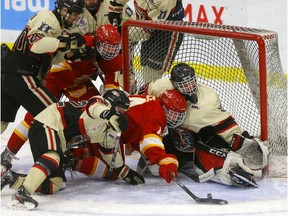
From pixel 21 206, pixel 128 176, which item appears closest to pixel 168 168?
pixel 128 176

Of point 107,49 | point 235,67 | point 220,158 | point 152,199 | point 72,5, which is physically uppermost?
point 72,5

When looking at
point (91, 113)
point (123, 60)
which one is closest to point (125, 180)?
point (91, 113)

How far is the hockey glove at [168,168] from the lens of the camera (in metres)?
3.57

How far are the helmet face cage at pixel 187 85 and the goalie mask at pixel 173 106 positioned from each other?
3 centimetres

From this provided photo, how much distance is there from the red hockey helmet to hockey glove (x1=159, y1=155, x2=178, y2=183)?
690 mm

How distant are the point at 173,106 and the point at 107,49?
20.2 inches

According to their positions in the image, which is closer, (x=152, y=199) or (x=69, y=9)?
(x=152, y=199)

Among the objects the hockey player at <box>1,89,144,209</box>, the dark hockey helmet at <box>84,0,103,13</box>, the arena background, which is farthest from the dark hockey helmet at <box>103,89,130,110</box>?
the arena background

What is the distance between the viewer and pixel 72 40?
393 centimetres

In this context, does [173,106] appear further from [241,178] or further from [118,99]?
[241,178]

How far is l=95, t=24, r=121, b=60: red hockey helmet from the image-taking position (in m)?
3.97

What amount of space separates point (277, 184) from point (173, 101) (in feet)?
1.97

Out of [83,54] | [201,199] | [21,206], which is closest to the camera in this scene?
[21,206]

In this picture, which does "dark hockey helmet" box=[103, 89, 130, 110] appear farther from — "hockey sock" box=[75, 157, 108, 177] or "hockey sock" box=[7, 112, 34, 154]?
"hockey sock" box=[7, 112, 34, 154]
